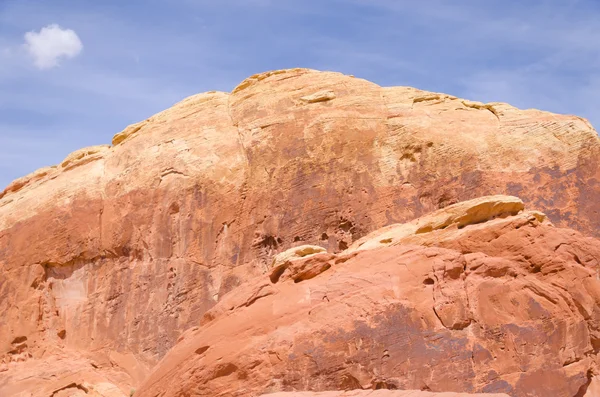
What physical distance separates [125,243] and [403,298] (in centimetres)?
1218

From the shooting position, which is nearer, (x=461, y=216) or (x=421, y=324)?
(x=421, y=324)

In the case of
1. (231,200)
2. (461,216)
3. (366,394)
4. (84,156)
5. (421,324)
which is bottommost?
(366,394)

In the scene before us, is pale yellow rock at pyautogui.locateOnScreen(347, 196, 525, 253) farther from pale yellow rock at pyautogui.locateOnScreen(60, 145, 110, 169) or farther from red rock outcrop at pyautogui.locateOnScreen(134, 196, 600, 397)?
pale yellow rock at pyautogui.locateOnScreen(60, 145, 110, 169)

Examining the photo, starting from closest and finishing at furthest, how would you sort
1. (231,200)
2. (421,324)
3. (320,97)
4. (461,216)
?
(421,324)
(461,216)
(231,200)
(320,97)

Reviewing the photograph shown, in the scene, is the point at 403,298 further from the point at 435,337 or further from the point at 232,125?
the point at 232,125

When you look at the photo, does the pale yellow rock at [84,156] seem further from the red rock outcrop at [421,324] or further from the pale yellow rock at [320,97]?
the red rock outcrop at [421,324]

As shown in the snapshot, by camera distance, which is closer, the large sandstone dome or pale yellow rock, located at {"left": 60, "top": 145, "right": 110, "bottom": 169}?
the large sandstone dome

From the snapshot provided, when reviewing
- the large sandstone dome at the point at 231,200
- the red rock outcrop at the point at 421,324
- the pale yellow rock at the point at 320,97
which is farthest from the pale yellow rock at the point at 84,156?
the red rock outcrop at the point at 421,324

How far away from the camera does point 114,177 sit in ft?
99.8

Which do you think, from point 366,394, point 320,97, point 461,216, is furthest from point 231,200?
point 366,394

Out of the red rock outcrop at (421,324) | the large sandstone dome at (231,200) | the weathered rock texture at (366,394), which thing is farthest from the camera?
the large sandstone dome at (231,200)

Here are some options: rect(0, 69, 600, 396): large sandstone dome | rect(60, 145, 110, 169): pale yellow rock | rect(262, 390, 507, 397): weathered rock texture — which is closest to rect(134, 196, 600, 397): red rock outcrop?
rect(262, 390, 507, 397): weathered rock texture

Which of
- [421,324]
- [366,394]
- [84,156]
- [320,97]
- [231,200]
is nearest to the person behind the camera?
[366,394]

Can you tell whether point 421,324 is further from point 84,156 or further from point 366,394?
point 84,156
